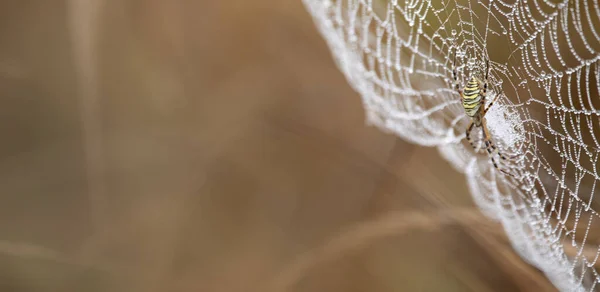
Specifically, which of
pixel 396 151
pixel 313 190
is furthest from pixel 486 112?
pixel 313 190

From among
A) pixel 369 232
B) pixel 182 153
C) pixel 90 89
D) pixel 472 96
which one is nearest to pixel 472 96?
pixel 472 96

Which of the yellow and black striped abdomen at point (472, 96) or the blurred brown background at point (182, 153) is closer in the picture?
the yellow and black striped abdomen at point (472, 96)

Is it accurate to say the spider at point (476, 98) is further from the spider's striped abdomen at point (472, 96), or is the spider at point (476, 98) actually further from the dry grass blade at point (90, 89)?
the dry grass blade at point (90, 89)

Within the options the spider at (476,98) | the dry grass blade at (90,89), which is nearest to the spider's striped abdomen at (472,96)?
the spider at (476,98)

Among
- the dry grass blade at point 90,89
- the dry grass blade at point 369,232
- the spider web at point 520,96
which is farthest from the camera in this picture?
the dry grass blade at point 90,89

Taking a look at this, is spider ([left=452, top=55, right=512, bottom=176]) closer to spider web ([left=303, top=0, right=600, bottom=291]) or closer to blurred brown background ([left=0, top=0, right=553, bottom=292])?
spider web ([left=303, top=0, right=600, bottom=291])

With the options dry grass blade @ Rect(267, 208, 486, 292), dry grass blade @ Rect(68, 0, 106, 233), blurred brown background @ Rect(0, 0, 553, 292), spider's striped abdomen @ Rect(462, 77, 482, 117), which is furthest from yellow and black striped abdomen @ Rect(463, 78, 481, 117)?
dry grass blade @ Rect(68, 0, 106, 233)
